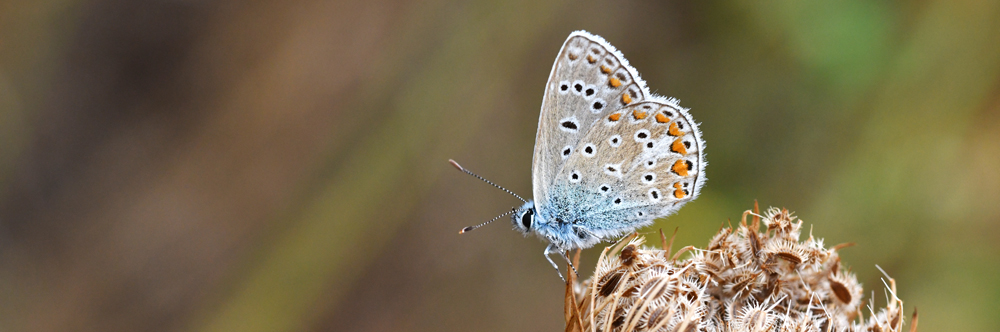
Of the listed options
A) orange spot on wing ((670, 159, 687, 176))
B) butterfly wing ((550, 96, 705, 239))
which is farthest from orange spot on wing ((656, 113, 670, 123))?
orange spot on wing ((670, 159, 687, 176))

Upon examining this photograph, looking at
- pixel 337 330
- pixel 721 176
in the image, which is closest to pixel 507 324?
pixel 337 330

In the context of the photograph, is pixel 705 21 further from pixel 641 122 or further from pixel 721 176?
pixel 641 122

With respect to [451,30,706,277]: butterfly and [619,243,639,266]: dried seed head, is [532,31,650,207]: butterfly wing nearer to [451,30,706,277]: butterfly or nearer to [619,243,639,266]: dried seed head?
[451,30,706,277]: butterfly

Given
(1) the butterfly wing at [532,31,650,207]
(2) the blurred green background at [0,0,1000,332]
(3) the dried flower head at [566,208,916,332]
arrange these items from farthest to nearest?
(2) the blurred green background at [0,0,1000,332] < (1) the butterfly wing at [532,31,650,207] < (3) the dried flower head at [566,208,916,332]

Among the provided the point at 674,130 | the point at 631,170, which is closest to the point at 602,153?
the point at 631,170

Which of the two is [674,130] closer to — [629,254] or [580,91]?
[580,91]

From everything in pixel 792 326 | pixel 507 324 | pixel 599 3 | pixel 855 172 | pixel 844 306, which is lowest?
pixel 507 324
